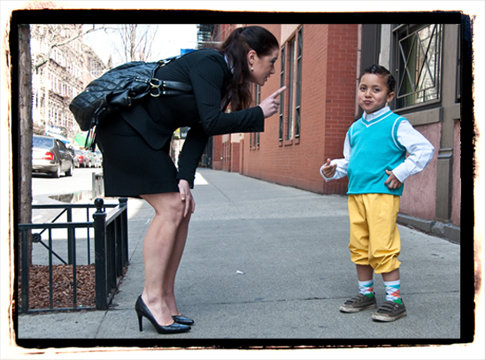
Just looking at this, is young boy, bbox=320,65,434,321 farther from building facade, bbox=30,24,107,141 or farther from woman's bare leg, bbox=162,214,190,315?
building facade, bbox=30,24,107,141

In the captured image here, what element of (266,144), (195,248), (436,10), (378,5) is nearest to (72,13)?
(378,5)

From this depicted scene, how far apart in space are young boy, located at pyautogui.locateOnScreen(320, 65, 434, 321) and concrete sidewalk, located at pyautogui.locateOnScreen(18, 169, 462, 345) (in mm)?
254

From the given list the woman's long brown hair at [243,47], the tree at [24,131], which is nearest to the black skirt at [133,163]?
the woman's long brown hair at [243,47]

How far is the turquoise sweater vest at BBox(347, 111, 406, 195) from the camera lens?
9.88ft

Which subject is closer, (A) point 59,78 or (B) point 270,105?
(B) point 270,105

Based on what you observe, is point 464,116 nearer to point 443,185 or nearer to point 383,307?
point 383,307

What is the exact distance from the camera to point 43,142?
1928cm

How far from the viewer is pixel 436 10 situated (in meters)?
2.21

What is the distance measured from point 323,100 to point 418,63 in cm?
400

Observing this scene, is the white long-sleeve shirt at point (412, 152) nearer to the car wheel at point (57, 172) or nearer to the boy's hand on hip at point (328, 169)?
the boy's hand on hip at point (328, 169)

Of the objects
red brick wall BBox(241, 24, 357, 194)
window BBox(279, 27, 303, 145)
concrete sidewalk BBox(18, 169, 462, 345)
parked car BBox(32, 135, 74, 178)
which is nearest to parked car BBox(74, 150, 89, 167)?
parked car BBox(32, 135, 74, 178)

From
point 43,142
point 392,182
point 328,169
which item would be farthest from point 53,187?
point 392,182

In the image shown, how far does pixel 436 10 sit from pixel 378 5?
280 mm

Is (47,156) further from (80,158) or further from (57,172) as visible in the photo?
(80,158)
